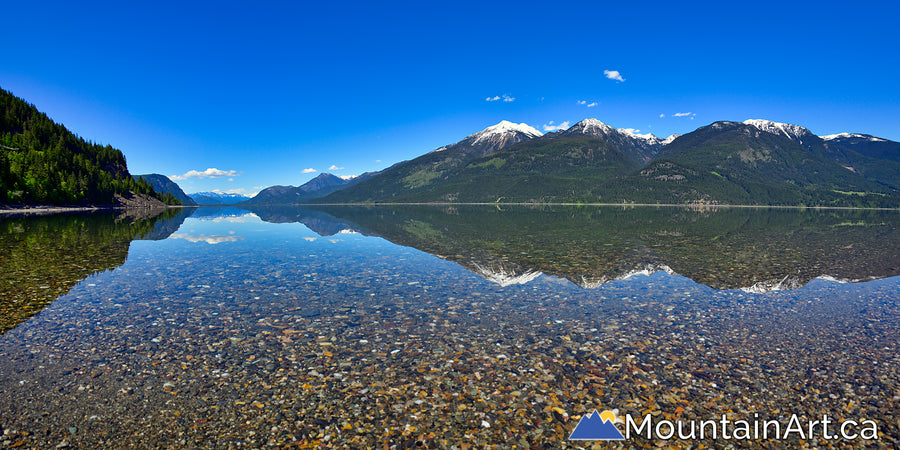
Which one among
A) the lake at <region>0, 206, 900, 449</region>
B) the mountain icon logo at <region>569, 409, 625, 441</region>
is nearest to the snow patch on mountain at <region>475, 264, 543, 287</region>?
the lake at <region>0, 206, 900, 449</region>

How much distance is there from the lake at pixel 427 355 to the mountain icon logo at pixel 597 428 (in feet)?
0.67

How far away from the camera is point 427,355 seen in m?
11.9

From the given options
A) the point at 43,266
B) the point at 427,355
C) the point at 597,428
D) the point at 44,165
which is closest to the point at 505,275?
the point at 427,355

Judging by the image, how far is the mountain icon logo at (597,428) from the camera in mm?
8023

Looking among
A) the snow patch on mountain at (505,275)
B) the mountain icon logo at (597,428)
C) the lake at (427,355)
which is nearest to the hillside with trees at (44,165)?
the lake at (427,355)

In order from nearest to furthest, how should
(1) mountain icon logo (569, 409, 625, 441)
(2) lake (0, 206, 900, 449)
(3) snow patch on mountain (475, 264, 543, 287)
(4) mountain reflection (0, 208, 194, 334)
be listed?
1. (1) mountain icon logo (569, 409, 625, 441)
2. (2) lake (0, 206, 900, 449)
3. (4) mountain reflection (0, 208, 194, 334)
4. (3) snow patch on mountain (475, 264, 543, 287)

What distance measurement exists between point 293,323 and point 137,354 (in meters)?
4.77

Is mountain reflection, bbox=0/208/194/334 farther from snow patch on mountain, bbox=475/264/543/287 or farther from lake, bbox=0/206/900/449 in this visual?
snow patch on mountain, bbox=475/264/543/287

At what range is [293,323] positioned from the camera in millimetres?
14852

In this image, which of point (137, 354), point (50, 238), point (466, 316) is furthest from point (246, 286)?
point (50, 238)

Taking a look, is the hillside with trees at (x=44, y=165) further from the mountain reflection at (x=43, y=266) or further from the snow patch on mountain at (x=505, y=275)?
the snow patch on mountain at (x=505, y=275)

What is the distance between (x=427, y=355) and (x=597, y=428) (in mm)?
5343

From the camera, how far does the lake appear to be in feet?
26.8

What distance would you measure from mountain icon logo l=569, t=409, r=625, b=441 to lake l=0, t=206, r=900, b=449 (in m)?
0.20
